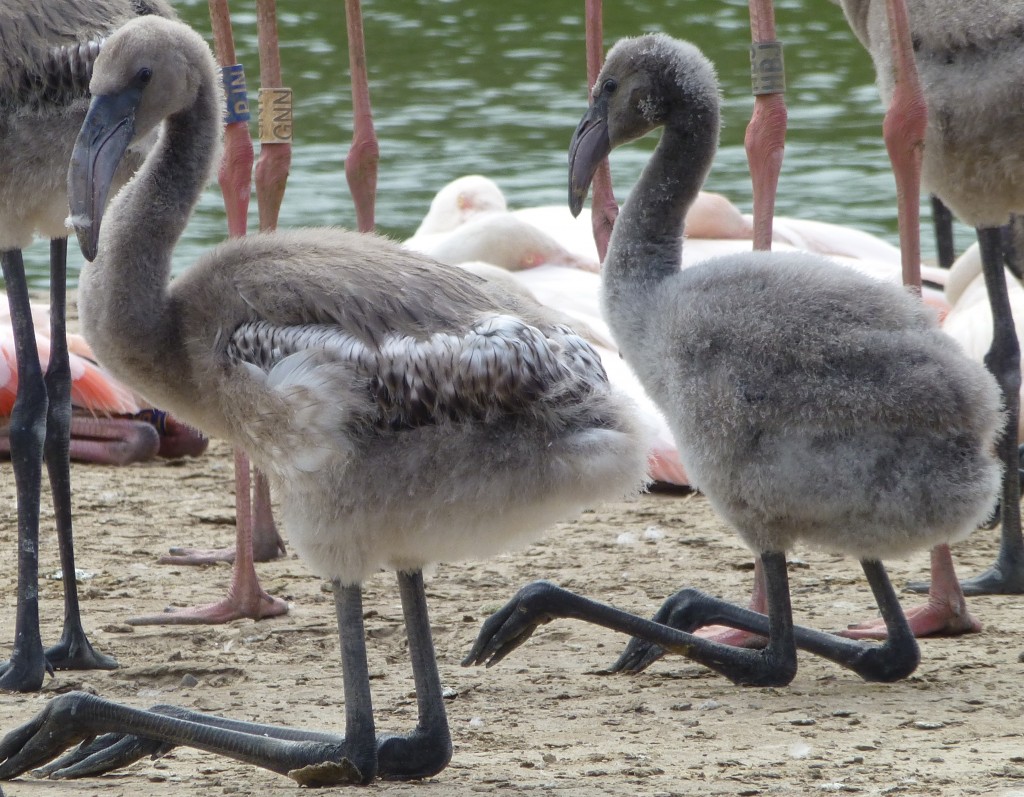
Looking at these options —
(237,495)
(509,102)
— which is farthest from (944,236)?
(509,102)

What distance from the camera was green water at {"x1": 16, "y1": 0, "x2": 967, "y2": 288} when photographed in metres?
12.8

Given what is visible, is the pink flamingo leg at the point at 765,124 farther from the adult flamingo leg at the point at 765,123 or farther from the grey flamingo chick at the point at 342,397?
the grey flamingo chick at the point at 342,397

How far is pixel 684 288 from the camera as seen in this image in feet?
14.3

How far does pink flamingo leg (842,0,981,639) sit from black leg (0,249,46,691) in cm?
236

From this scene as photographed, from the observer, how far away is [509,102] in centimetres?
1675

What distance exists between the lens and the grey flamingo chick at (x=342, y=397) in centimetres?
358

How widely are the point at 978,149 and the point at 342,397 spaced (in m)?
2.61

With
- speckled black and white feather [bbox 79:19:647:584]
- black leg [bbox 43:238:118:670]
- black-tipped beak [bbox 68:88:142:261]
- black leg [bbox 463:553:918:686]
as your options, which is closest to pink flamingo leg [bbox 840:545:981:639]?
black leg [bbox 463:553:918:686]

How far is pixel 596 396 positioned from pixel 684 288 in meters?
0.73

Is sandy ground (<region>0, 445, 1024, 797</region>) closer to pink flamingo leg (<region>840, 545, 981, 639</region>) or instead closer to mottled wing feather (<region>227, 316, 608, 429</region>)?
pink flamingo leg (<region>840, 545, 981, 639</region>)

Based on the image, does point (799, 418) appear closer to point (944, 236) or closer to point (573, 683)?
point (573, 683)

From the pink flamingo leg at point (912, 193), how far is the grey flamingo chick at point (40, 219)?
2.28 metres

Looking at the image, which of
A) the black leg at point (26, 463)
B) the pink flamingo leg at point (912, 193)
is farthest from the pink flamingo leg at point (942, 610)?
the black leg at point (26, 463)

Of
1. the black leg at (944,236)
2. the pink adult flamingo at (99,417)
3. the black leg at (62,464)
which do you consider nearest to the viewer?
the black leg at (62,464)
